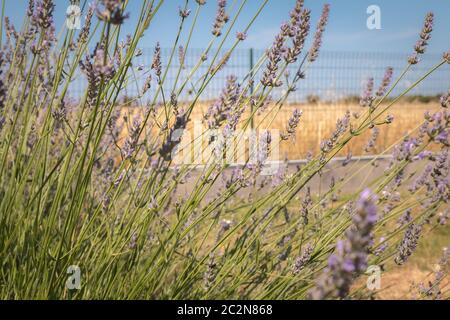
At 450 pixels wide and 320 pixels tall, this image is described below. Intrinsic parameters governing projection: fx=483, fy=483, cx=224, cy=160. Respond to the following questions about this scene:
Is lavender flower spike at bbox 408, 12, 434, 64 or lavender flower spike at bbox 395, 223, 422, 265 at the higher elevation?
lavender flower spike at bbox 408, 12, 434, 64

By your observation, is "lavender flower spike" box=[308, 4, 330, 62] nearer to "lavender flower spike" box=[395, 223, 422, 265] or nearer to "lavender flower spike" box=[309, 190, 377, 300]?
"lavender flower spike" box=[395, 223, 422, 265]

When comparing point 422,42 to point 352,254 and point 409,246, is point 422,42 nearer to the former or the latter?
point 409,246

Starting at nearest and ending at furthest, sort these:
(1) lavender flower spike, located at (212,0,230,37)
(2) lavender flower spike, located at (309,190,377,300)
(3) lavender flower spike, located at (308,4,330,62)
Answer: (2) lavender flower spike, located at (309,190,377,300)
(1) lavender flower spike, located at (212,0,230,37)
(3) lavender flower spike, located at (308,4,330,62)

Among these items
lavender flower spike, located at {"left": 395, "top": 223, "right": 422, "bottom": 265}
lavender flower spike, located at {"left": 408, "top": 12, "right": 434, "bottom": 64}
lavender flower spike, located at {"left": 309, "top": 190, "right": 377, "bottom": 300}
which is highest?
lavender flower spike, located at {"left": 408, "top": 12, "right": 434, "bottom": 64}

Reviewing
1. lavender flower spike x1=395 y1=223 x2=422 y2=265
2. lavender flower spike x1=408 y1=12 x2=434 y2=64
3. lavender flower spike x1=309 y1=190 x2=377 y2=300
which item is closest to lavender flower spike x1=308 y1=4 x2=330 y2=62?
lavender flower spike x1=408 y1=12 x2=434 y2=64

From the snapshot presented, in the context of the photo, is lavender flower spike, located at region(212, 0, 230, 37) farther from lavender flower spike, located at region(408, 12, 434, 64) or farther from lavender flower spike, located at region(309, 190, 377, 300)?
lavender flower spike, located at region(309, 190, 377, 300)

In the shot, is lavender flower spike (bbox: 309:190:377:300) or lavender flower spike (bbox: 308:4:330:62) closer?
lavender flower spike (bbox: 309:190:377:300)

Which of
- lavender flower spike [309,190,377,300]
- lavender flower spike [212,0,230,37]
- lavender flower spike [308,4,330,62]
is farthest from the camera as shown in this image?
lavender flower spike [308,4,330,62]

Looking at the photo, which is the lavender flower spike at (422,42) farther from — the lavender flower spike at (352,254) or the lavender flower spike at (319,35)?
the lavender flower spike at (352,254)

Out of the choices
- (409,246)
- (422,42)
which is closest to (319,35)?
(422,42)

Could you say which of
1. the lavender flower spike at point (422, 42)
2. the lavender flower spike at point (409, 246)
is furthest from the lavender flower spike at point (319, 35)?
the lavender flower spike at point (409, 246)

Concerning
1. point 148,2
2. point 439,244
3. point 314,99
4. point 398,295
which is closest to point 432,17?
point 148,2

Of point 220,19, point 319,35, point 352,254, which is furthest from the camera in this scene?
point 319,35
